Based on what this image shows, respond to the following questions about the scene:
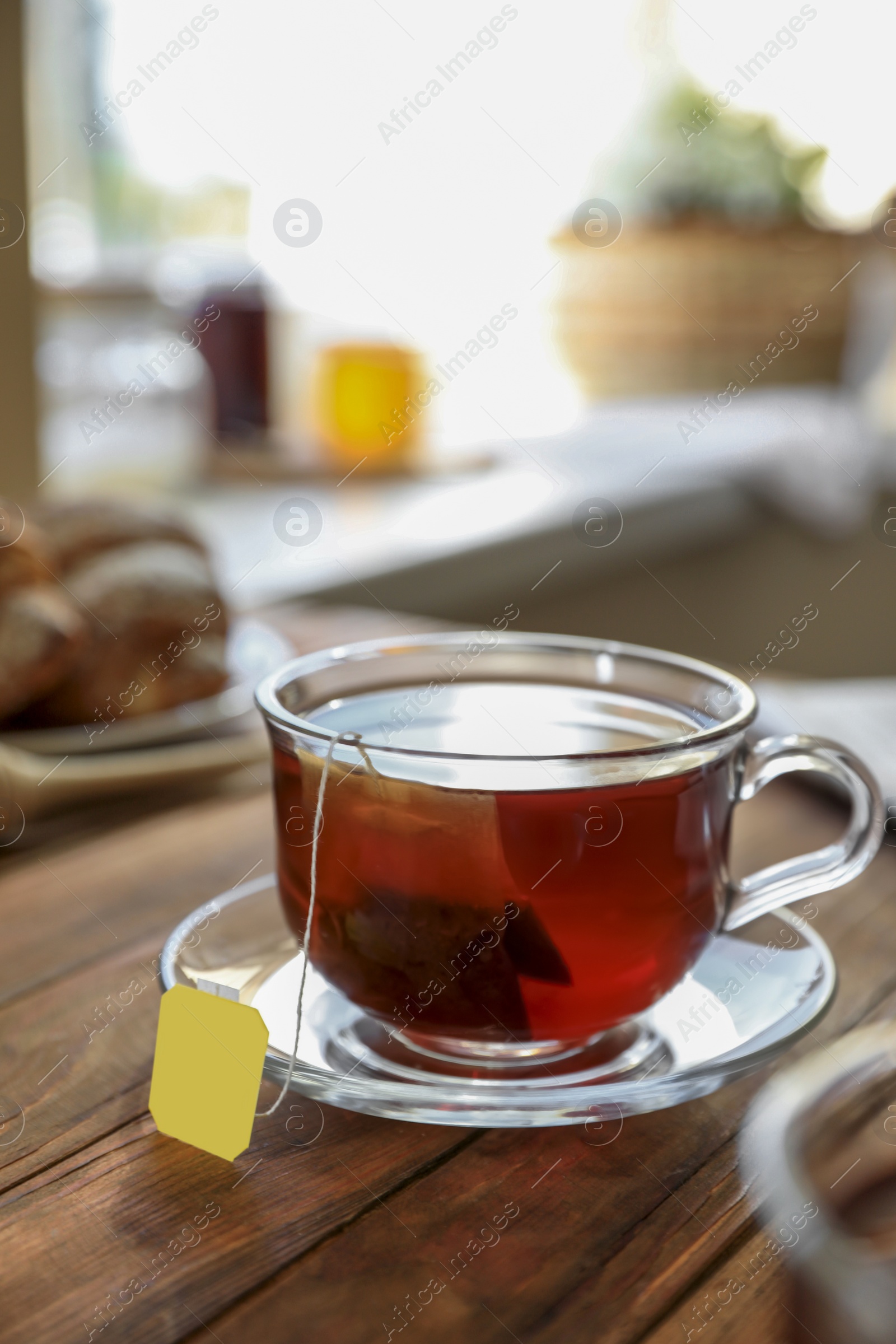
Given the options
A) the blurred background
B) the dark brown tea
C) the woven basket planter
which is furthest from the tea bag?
the woven basket planter

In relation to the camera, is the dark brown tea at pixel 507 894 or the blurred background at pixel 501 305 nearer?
the dark brown tea at pixel 507 894

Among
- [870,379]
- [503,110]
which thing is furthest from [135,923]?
[870,379]

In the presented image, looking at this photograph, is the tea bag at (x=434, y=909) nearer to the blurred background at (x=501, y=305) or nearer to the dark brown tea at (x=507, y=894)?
the dark brown tea at (x=507, y=894)

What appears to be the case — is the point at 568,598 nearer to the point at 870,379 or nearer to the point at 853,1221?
the point at 870,379

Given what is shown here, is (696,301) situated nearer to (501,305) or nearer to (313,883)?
(501,305)

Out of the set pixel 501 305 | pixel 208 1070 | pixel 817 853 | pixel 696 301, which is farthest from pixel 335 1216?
pixel 501 305

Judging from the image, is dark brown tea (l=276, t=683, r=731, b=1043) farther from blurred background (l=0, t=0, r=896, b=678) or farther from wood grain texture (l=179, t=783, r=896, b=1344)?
blurred background (l=0, t=0, r=896, b=678)

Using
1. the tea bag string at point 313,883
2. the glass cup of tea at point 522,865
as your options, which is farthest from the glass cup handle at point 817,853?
the tea bag string at point 313,883
